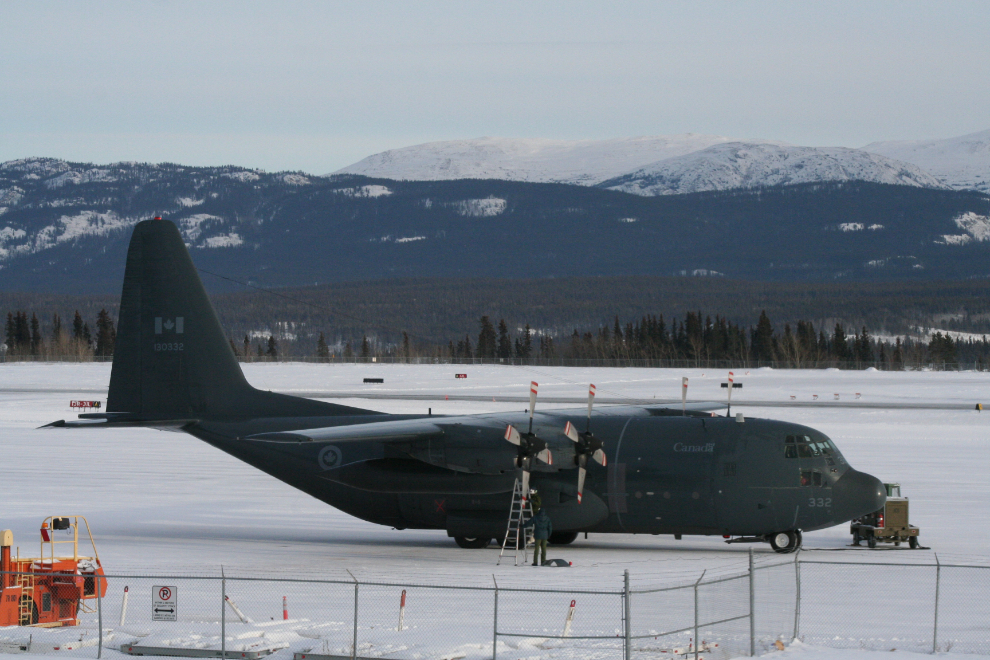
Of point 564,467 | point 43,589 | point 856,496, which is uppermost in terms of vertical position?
point 564,467

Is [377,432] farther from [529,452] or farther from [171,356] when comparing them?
[171,356]

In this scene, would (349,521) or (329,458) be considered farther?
(349,521)

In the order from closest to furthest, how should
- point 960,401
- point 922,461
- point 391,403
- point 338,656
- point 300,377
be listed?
1. point 338,656
2. point 922,461
3. point 391,403
4. point 960,401
5. point 300,377

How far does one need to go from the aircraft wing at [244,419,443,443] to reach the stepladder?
2393 millimetres

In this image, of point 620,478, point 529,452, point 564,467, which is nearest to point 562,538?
point 564,467

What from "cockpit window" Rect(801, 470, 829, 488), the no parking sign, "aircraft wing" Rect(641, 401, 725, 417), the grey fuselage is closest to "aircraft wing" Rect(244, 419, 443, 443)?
the grey fuselage

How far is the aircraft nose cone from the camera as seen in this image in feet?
86.7

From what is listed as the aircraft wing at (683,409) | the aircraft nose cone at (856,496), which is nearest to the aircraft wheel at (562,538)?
the aircraft wing at (683,409)

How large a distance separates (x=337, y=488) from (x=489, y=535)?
13.5 feet

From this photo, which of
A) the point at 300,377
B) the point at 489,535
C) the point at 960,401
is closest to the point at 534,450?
the point at 489,535

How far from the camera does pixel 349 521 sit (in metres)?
34.8

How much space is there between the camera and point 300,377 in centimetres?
12131

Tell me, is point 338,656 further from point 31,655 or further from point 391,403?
point 391,403

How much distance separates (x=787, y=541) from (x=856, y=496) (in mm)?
1888
